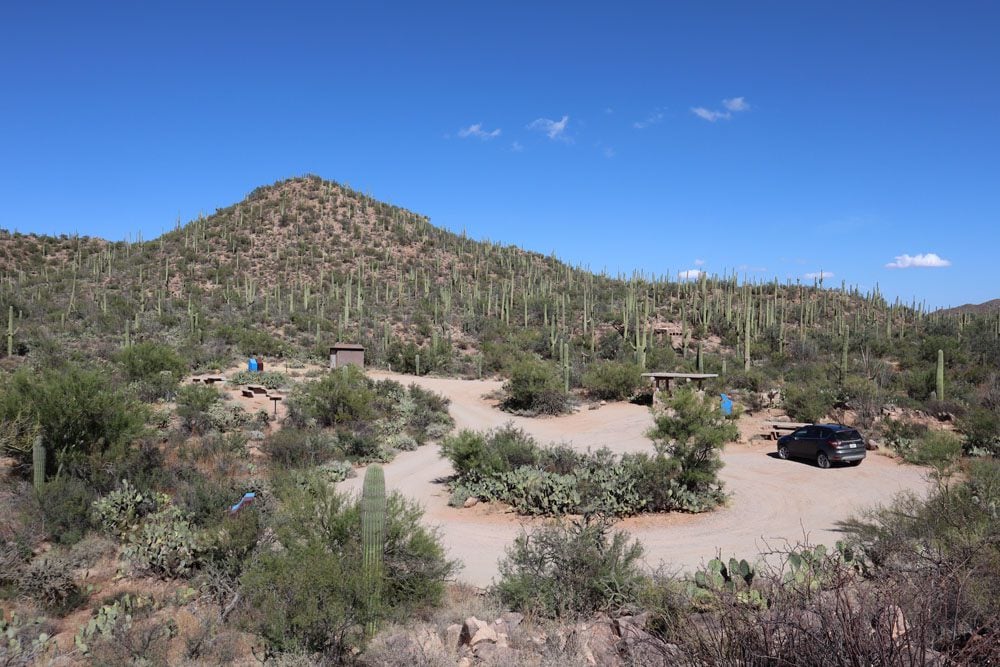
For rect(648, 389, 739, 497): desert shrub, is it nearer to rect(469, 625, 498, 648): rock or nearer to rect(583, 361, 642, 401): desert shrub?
rect(469, 625, 498, 648): rock

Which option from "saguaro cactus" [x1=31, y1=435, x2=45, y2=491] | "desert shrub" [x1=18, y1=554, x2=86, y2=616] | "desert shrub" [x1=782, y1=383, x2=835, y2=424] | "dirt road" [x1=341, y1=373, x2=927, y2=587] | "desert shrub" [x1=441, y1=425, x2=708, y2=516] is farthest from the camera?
"desert shrub" [x1=782, y1=383, x2=835, y2=424]

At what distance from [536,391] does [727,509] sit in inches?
533

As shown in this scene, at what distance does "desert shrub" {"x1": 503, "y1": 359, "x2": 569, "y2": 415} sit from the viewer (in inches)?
1035

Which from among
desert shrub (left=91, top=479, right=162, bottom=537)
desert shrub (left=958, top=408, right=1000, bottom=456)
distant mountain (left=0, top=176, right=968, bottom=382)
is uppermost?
distant mountain (left=0, top=176, right=968, bottom=382)

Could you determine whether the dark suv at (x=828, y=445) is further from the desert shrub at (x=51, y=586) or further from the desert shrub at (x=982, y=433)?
the desert shrub at (x=51, y=586)

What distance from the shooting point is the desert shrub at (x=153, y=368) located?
851 inches

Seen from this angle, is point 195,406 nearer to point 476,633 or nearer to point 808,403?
point 476,633

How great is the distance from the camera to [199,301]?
49469 millimetres

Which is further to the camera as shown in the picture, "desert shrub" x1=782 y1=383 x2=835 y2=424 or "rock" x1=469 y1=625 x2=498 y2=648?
"desert shrub" x1=782 y1=383 x2=835 y2=424

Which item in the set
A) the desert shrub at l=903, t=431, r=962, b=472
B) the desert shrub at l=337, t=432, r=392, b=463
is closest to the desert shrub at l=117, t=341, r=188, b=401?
the desert shrub at l=337, t=432, r=392, b=463

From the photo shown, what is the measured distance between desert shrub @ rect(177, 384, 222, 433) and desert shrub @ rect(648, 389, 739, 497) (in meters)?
13.4

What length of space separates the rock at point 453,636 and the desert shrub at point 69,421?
9292 mm

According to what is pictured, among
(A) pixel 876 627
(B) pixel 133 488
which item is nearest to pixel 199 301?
(B) pixel 133 488

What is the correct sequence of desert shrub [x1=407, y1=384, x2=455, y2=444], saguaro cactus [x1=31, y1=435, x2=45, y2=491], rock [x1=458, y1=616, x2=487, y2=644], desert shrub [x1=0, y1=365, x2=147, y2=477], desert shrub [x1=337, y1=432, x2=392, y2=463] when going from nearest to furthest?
rock [x1=458, y1=616, x2=487, y2=644] < saguaro cactus [x1=31, y1=435, x2=45, y2=491] < desert shrub [x1=0, y1=365, x2=147, y2=477] < desert shrub [x1=337, y1=432, x2=392, y2=463] < desert shrub [x1=407, y1=384, x2=455, y2=444]
